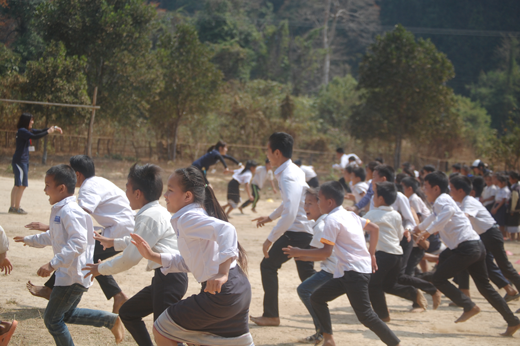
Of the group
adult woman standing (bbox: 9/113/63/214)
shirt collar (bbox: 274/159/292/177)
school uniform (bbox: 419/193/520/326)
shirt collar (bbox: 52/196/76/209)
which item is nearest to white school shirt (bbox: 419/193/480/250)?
school uniform (bbox: 419/193/520/326)

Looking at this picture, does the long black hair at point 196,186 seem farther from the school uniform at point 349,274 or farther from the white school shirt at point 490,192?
the white school shirt at point 490,192

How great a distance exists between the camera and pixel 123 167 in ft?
63.6

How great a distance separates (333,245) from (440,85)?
22462 millimetres

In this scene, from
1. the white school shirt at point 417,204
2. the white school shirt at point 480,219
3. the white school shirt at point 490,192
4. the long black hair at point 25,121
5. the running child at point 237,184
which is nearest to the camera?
the white school shirt at point 480,219

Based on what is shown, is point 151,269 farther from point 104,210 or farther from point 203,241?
point 104,210

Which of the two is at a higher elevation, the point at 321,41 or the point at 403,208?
the point at 321,41

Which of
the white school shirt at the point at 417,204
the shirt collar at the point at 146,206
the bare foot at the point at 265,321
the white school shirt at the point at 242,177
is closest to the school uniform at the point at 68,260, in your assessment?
the shirt collar at the point at 146,206

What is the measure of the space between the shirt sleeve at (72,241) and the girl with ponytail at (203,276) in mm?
682

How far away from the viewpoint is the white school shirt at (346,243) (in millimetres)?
3900

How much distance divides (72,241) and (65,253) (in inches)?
3.7

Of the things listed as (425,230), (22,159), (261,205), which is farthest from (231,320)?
(261,205)

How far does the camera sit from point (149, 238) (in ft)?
10.8

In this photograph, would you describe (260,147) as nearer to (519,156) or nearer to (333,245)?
(519,156)

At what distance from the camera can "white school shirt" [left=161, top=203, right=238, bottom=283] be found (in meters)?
2.75
